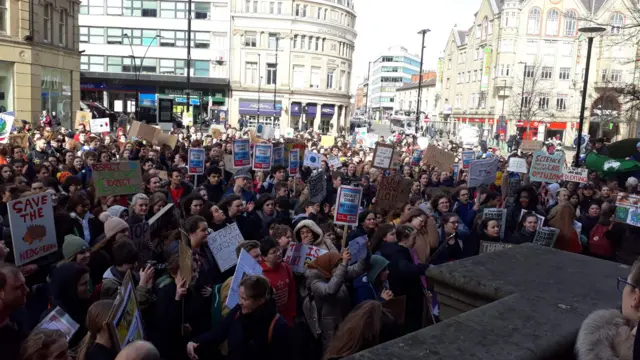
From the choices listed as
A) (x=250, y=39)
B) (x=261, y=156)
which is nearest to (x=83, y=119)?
(x=261, y=156)

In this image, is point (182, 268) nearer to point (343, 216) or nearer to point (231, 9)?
point (343, 216)

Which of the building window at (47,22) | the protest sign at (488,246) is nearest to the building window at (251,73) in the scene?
the building window at (47,22)

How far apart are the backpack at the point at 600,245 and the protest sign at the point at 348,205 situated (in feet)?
13.3

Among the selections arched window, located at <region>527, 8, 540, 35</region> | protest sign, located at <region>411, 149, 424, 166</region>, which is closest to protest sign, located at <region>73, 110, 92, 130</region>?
protest sign, located at <region>411, 149, 424, 166</region>

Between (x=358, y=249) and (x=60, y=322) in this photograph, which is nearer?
(x=60, y=322)

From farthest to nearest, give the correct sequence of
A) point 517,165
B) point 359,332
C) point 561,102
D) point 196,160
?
1. point 561,102
2. point 517,165
3. point 196,160
4. point 359,332

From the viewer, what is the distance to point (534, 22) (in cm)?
6544

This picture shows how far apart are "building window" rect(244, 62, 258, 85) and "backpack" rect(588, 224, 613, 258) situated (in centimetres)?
5677

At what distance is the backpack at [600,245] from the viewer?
8.35 metres

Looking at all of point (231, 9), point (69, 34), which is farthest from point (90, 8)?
point (69, 34)

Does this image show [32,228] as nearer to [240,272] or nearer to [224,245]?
[224,245]

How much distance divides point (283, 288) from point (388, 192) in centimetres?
455

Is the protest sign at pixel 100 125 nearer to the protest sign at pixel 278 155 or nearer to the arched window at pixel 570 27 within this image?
the protest sign at pixel 278 155

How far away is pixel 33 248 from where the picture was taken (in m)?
5.54
